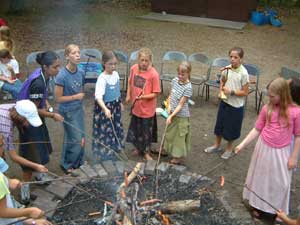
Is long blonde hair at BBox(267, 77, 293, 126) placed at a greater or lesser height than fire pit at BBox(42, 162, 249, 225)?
greater

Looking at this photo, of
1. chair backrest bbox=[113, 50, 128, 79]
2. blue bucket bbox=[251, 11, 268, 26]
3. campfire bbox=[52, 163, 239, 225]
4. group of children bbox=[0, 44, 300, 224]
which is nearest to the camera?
campfire bbox=[52, 163, 239, 225]

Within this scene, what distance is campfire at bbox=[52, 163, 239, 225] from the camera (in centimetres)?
462

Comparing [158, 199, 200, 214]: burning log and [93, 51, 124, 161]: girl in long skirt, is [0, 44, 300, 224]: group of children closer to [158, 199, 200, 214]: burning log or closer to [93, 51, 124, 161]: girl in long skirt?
[93, 51, 124, 161]: girl in long skirt

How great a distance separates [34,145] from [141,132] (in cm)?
164

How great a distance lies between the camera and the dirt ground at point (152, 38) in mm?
8281

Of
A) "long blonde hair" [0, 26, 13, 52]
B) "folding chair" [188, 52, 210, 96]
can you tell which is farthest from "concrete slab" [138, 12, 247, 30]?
"long blonde hair" [0, 26, 13, 52]

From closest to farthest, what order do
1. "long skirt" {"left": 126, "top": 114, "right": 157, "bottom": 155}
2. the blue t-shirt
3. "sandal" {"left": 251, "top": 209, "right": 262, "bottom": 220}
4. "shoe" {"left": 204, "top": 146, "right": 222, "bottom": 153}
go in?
"sandal" {"left": 251, "top": 209, "right": 262, "bottom": 220}, the blue t-shirt, "long skirt" {"left": 126, "top": 114, "right": 157, "bottom": 155}, "shoe" {"left": 204, "top": 146, "right": 222, "bottom": 153}

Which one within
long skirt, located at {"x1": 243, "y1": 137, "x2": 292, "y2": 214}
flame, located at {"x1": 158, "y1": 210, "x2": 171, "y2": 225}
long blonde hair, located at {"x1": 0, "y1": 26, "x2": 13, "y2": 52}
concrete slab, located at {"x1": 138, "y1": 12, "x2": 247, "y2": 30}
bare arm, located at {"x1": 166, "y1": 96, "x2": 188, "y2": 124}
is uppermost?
concrete slab, located at {"x1": 138, "y1": 12, "x2": 247, "y2": 30}

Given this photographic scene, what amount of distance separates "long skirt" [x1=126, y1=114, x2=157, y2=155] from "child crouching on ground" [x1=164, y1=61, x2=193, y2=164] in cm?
25

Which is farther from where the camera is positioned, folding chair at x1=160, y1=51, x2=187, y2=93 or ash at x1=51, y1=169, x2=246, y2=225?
folding chair at x1=160, y1=51, x2=187, y2=93

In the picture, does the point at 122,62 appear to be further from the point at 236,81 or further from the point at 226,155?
the point at 236,81

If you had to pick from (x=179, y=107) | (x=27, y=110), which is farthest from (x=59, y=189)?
(x=179, y=107)

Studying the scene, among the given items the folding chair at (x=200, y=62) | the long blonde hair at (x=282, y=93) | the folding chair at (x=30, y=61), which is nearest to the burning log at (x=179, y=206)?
the long blonde hair at (x=282, y=93)

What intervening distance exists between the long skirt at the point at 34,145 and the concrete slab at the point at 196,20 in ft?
34.3
